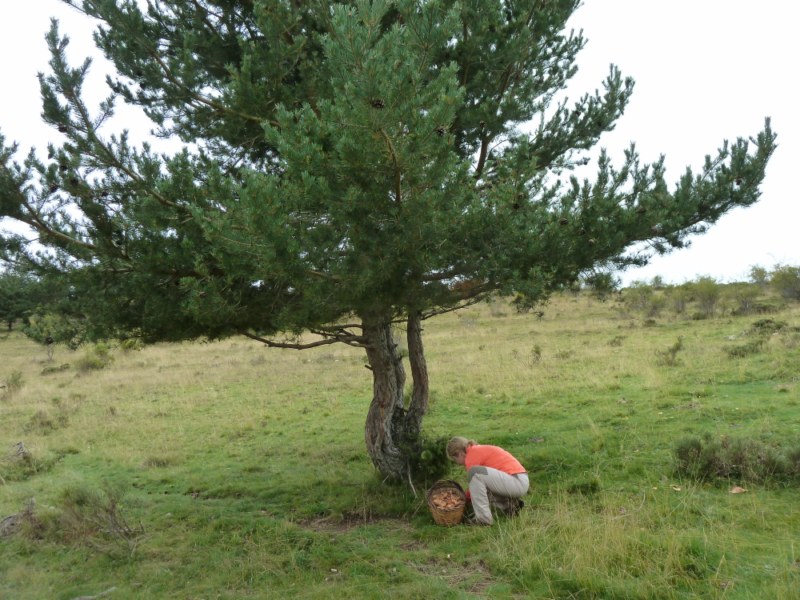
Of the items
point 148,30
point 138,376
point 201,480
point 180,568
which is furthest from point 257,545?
point 138,376

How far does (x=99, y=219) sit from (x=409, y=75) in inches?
150

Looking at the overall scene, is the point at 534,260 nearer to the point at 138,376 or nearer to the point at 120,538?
the point at 120,538

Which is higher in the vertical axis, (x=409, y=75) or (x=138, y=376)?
(x=409, y=75)

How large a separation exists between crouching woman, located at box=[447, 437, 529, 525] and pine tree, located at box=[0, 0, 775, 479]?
5.33ft

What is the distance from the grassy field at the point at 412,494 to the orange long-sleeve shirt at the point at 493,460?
0.50 m

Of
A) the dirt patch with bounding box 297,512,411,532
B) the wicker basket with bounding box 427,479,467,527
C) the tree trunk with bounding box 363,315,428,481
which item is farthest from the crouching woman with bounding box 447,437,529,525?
the tree trunk with bounding box 363,315,428,481

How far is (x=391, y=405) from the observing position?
7.96 meters

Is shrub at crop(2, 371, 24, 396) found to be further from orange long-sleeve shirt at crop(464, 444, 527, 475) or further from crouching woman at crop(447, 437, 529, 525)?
crouching woman at crop(447, 437, 529, 525)

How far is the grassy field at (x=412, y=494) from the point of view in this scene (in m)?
4.89

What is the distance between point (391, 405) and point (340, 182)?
3.98 m

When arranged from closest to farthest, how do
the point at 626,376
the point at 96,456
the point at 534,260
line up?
1. the point at 534,260
2. the point at 96,456
3. the point at 626,376

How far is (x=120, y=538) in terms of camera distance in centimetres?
673

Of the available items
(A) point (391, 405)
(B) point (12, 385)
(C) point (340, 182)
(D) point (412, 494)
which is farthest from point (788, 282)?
(B) point (12, 385)

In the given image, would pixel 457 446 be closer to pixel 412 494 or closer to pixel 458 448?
pixel 458 448
